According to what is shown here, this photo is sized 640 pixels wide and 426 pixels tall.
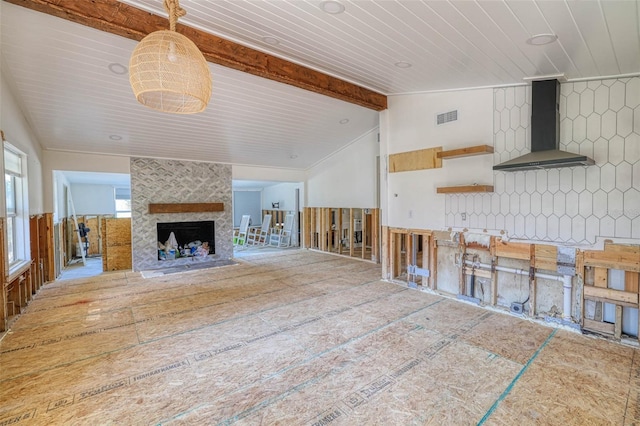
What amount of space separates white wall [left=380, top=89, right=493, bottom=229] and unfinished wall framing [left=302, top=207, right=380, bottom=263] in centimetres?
212

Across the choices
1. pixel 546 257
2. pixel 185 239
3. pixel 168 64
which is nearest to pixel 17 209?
pixel 185 239

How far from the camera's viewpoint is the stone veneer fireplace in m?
6.90

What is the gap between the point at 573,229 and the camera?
11.8 feet

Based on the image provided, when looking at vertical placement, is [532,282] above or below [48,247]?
below

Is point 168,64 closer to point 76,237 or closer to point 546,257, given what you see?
point 546,257

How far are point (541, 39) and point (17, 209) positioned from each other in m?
7.05

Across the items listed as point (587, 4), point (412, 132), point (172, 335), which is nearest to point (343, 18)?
point (587, 4)

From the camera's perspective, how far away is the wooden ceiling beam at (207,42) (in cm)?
263

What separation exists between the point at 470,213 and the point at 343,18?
10.5 ft

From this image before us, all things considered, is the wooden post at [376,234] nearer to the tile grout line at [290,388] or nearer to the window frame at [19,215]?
the tile grout line at [290,388]

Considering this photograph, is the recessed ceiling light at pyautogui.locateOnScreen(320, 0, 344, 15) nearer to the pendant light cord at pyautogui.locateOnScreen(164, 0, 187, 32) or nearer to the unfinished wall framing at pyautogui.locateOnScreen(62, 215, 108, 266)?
the pendant light cord at pyautogui.locateOnScreen(164, 0, 187, 32)

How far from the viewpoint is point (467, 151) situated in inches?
165

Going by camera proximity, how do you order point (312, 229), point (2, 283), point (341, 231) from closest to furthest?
point (2, 283)
point (341, 231)
point (312, 229)

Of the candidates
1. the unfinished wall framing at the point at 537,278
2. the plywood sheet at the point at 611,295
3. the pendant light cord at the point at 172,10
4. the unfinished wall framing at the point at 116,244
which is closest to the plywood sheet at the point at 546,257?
the unfinished wall framing at the point at 537,278
